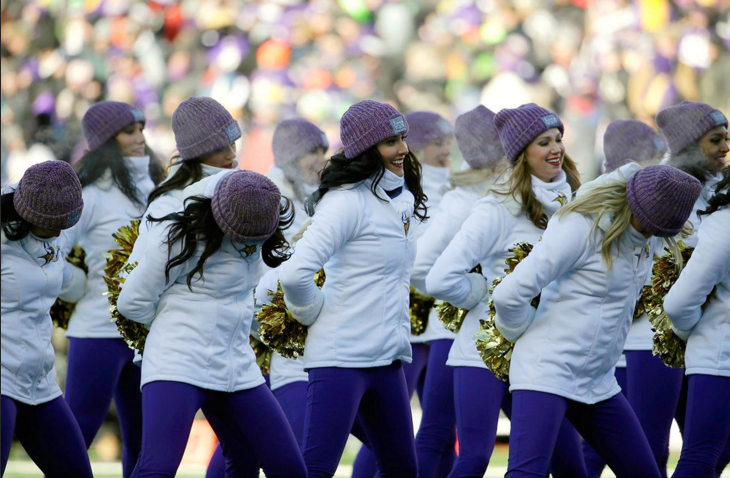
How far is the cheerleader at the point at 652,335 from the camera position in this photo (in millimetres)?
5605

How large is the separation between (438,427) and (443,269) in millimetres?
1045

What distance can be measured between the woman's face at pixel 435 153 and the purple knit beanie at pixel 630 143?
3.20ft

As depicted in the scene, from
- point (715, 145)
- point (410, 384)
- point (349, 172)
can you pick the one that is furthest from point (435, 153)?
point (349, 172)

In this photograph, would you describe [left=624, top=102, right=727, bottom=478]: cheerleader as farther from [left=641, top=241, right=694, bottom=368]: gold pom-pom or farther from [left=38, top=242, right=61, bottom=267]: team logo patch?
[left=38, top=242, right=61, bottom=267]: team logo patch

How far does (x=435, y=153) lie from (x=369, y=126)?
2.38 m

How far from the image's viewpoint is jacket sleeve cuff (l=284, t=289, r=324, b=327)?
488 cm

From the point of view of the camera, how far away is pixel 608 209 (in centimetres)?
448

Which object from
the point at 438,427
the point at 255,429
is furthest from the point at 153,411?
the point at 438,427

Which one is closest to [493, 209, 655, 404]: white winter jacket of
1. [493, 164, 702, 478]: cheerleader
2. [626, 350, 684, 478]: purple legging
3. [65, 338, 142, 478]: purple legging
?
[493, 164, 702, 478]: cheerleader

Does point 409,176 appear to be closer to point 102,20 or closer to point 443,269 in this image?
point 443,269

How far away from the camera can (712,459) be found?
4789 millimetres

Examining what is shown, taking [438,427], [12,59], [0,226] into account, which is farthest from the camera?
[12,59]

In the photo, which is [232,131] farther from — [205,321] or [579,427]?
[579,427]

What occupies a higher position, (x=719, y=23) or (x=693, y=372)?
(x=693, y=372)
